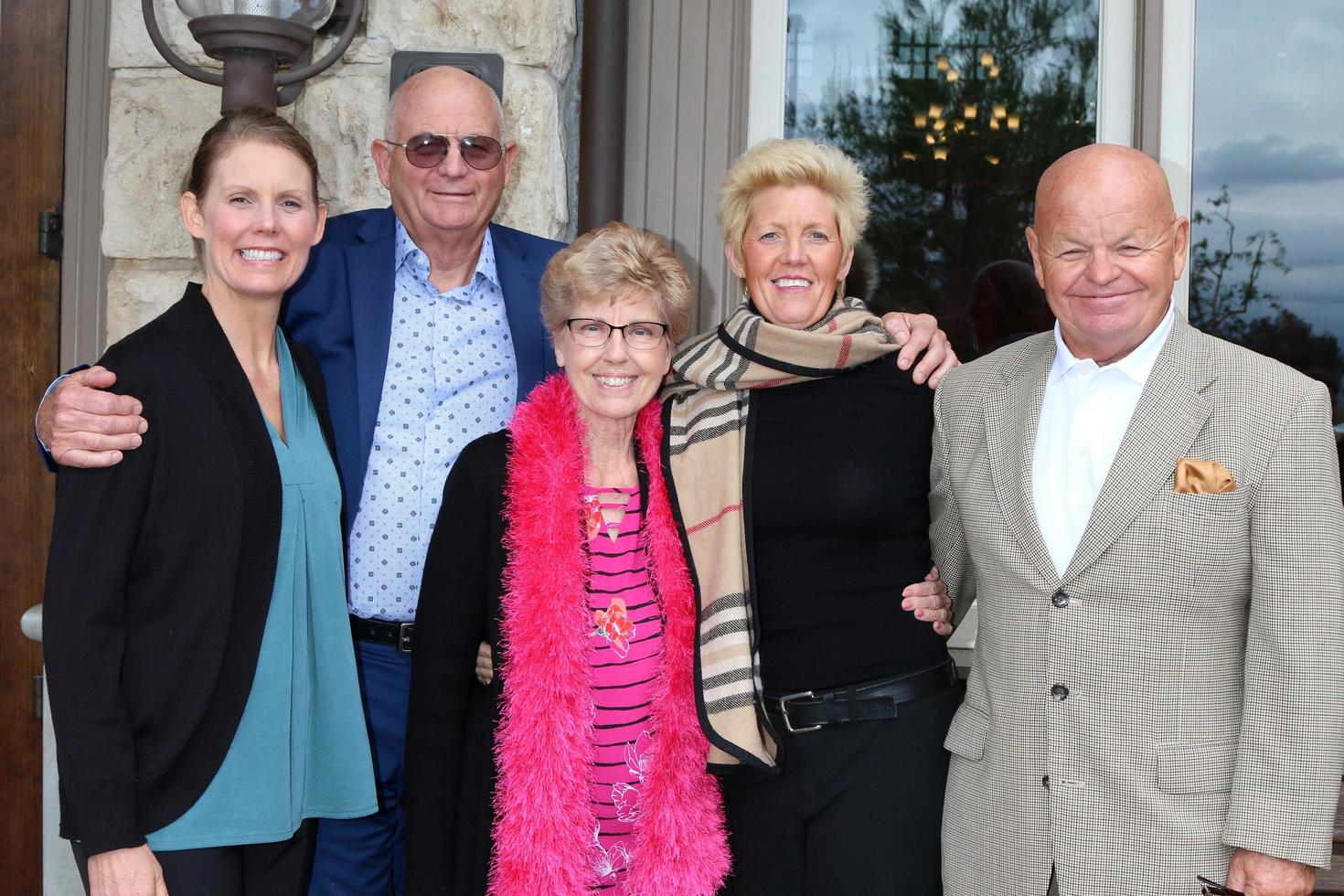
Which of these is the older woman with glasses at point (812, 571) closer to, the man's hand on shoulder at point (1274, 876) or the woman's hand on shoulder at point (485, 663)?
the woman's hand on shoulder at point (485, 663)

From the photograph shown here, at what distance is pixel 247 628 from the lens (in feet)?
6.31

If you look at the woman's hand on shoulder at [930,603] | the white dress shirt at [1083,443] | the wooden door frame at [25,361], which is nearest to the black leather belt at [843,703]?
the woman's hand on shoulder at [930,603]

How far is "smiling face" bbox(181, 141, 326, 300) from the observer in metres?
2.02

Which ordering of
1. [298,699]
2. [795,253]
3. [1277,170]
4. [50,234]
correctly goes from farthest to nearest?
[50,234] < [1277,170] < [795,253] < [298,699]

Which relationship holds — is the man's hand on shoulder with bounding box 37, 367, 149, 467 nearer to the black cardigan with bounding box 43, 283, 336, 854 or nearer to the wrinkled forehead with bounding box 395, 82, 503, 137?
the black cardigan with bounding box 43, 283, 336, 854

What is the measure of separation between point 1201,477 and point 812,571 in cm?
66

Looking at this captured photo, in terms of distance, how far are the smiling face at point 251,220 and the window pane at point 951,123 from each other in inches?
66.2

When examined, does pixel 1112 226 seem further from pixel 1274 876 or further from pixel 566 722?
pixel 566 722

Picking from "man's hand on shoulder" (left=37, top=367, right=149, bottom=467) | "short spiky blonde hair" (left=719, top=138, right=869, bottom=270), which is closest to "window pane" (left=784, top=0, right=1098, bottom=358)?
"short spiky blonde hair" (left=719, top=138, right=869, bottom=270)

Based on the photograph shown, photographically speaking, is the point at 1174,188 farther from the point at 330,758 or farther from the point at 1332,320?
the point at 330,758

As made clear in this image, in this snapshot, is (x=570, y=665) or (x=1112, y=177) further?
(x=570, y=665)

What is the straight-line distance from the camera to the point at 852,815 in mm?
2074

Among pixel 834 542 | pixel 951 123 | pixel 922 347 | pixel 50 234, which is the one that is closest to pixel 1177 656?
pixel 834 542

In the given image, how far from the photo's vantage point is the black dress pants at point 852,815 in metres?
2.07
